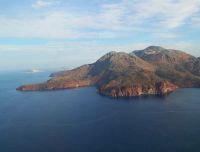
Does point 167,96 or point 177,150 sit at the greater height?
point 167,96

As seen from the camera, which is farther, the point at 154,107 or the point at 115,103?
the point at 115,103

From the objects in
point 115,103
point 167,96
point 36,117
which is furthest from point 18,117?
point 167,96

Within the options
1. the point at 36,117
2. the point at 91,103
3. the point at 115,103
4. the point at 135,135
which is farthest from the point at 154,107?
the point at 36,117

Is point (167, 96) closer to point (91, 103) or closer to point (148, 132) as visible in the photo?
point (91, 103)

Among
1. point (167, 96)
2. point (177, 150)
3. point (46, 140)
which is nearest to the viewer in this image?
point (177, 150)

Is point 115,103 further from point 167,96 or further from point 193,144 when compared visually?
point 193,144

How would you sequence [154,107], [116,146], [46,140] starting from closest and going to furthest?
1. [116,146]
2. [46,140]
3. [154,107]
